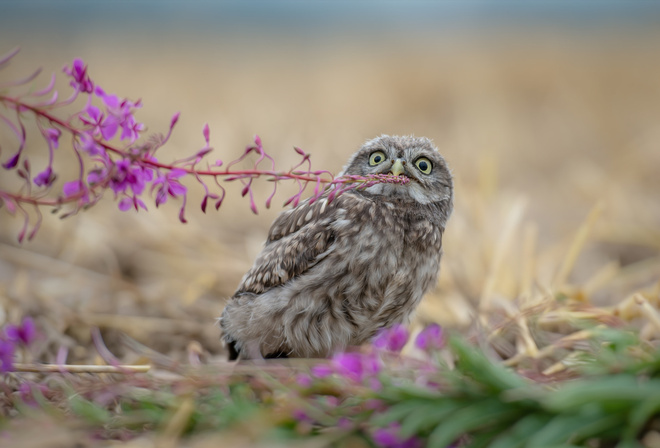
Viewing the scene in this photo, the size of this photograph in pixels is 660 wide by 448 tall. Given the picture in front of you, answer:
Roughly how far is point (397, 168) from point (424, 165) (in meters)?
0.21

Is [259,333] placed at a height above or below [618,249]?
below

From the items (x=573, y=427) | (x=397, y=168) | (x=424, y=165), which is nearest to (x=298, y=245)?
(x=397, y=168)

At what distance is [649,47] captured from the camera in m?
10.5

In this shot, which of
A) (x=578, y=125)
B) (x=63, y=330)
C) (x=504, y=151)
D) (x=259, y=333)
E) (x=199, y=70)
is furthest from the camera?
(x=199, y=70)

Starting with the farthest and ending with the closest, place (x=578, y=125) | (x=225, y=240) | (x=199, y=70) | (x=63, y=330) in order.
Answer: (x=199, y=70), (x=578, y=125), (x=225, y=240), (x=63, y=330)

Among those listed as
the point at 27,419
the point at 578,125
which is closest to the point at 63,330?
the point at 27,419

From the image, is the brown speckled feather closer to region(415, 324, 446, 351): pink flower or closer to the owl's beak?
the owl's beak

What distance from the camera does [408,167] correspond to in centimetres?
256

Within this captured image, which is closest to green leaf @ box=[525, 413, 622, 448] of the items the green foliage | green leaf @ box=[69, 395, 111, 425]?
the green foliage

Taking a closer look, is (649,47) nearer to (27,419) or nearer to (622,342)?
(622,342)

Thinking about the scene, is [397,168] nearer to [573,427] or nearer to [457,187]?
[573,427]

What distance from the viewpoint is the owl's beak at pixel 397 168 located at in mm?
2477

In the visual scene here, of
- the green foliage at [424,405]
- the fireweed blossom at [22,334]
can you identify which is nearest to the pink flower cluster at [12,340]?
the fireweed blossom at [22,334]

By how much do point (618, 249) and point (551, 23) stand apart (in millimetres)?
7804
